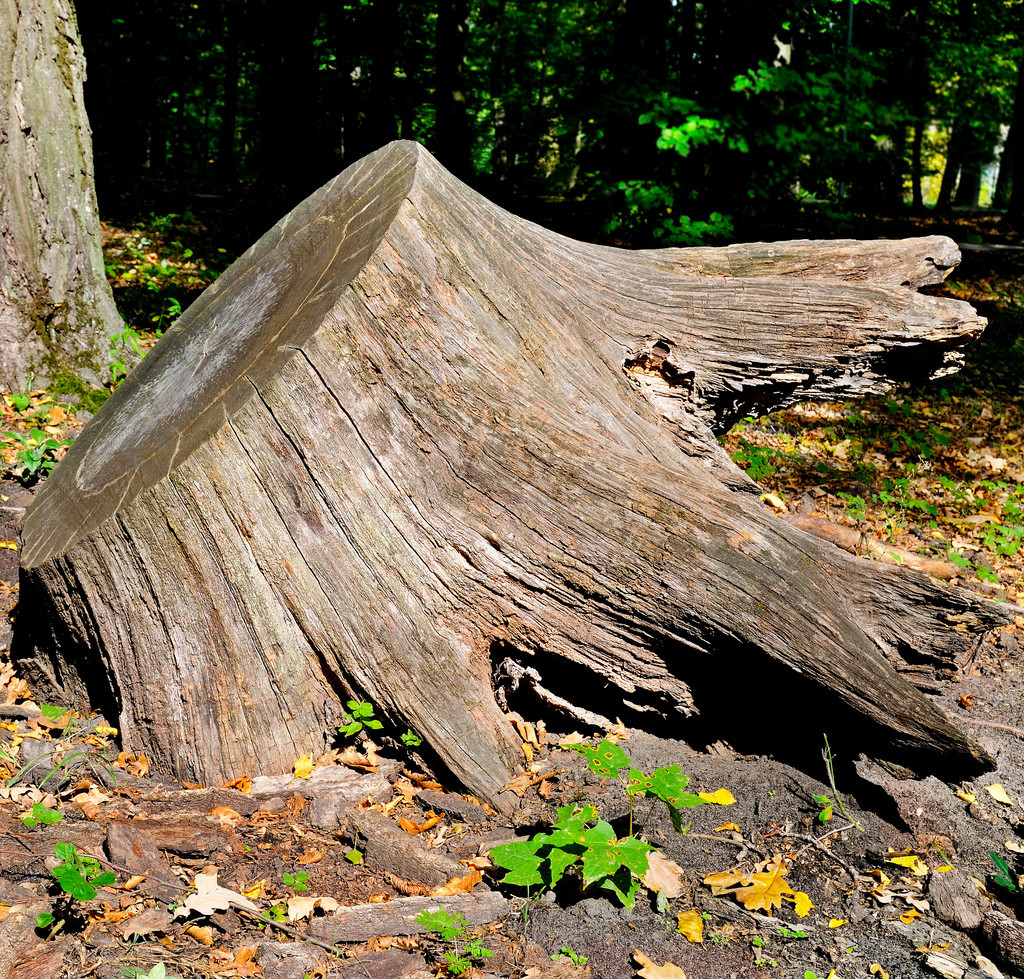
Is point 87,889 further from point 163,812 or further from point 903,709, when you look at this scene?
point 903,709

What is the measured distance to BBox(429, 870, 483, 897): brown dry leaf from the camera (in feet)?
7.36

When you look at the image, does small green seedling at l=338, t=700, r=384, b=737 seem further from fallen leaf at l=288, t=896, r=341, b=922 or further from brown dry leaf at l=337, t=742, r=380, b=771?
fallen leaf at l=288, t=896, r=341, b=922

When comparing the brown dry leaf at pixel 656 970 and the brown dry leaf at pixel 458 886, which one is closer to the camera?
the brown dry leaf at pixel 656 970

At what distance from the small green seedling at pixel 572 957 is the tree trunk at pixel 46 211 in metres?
4.43

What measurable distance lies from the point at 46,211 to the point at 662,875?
4849mm

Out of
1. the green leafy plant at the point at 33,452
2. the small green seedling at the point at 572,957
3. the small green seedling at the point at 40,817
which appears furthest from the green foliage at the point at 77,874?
the green leafy plant at the point at 33,452

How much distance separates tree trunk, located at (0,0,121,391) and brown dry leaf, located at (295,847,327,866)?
12.3ft

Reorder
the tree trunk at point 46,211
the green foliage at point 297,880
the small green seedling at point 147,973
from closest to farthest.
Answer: the small green seedling at point 147,973, the green foliage at point 297,880, the tree trunk at point 46,211

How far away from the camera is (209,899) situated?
82.5 inches

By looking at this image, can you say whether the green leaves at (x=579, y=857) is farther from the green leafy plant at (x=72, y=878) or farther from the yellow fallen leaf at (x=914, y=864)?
the green leafy plant at (x=72, y=878)

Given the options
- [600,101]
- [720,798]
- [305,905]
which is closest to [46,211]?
[305,905]

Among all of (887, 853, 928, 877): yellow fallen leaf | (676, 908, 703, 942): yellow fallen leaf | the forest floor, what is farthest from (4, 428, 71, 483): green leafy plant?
(887, 853, 928, 877): yellow fallen leaf

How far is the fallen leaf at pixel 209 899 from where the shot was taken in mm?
2051

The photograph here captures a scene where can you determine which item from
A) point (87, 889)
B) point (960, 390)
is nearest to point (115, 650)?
point (87, 889)
